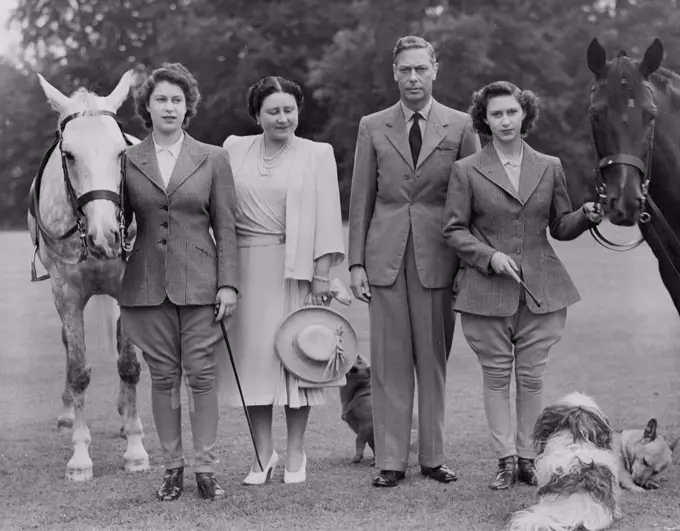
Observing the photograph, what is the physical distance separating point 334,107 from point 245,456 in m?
23.5

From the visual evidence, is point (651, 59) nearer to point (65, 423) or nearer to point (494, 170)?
point (494, 170)

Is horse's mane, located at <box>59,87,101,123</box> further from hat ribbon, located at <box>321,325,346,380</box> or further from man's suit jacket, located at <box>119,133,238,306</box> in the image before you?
hat ribbon, located at <box>321,325,346,380</box>

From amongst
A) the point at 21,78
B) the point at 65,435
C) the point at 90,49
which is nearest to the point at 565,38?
the point at 90,49

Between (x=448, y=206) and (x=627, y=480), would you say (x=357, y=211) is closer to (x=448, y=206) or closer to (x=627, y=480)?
(x=448, y=206)

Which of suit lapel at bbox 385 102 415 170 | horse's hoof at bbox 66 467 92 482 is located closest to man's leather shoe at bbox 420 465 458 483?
suit lapel at bbox 385 102 415 170

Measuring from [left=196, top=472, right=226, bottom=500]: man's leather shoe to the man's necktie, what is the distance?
191 centimetres

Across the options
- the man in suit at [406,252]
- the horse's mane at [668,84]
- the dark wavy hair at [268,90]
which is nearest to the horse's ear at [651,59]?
the horse's mane at [668,84]

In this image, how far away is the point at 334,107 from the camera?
2917 cm

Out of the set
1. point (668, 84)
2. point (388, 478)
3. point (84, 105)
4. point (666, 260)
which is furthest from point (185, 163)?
point (666, 260)

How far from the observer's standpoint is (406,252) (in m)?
5.34

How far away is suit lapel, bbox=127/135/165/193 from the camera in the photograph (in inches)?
197

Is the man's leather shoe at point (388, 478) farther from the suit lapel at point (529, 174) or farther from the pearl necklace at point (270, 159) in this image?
the pearl necklace at point (270, 159)

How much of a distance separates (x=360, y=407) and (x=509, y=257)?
1449mm

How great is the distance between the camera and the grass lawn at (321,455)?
4797 mm
